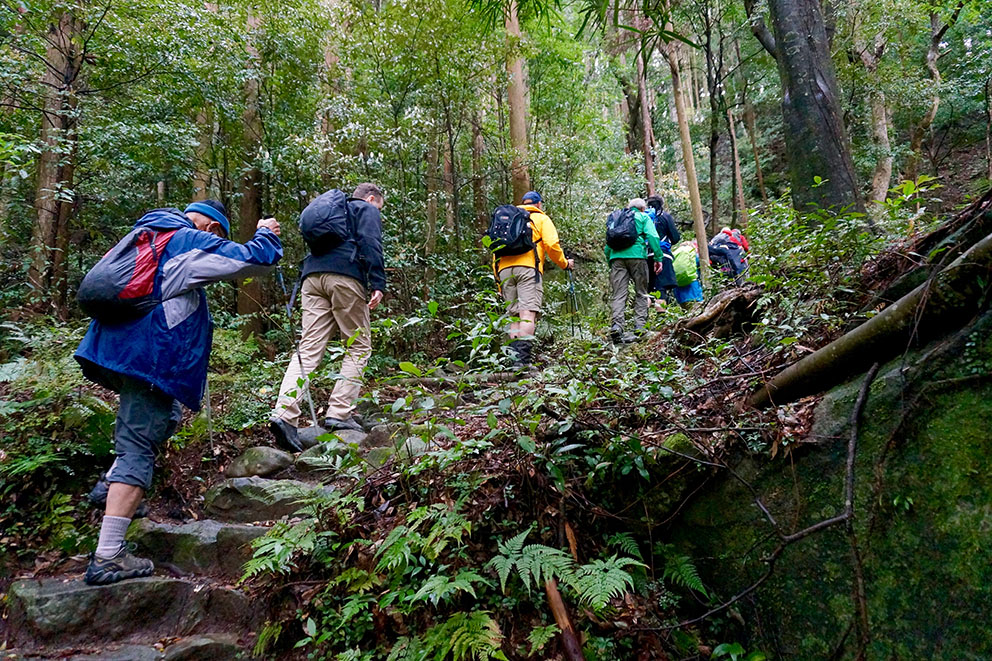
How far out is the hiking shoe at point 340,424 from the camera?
15.0 ft

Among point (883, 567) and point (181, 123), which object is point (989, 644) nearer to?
point (883, 567)

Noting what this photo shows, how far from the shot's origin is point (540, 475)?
272 cm

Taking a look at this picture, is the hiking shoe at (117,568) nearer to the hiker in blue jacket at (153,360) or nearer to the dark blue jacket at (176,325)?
the hiker in blue jacket at (153,360)

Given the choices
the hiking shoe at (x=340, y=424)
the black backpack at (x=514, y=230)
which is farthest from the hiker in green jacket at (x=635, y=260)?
the hiking shoe at (x=340, y=424)

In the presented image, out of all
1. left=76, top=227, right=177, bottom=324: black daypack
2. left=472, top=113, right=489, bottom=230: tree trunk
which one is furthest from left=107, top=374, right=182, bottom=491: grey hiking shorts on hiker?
left=472, top=113, right=489, bottom=230: tree trunk

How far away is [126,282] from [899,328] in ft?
13.1

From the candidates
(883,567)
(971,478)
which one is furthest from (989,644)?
(971,478)

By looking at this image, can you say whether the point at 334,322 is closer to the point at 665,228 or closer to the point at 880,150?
the point at 665,228

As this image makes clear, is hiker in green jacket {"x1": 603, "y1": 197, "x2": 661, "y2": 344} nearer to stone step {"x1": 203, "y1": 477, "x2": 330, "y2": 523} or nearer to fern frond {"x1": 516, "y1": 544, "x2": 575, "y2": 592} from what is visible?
stone step {"x1": 203, "y1": 477, "x2": 330, "y2": 523}

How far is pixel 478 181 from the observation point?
35.1ft

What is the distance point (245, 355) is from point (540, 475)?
5345mm

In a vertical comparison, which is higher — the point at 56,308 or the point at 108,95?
the point at 108,95

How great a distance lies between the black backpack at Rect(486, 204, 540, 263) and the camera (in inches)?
235

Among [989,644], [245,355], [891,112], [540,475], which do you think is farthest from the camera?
[891,112]
